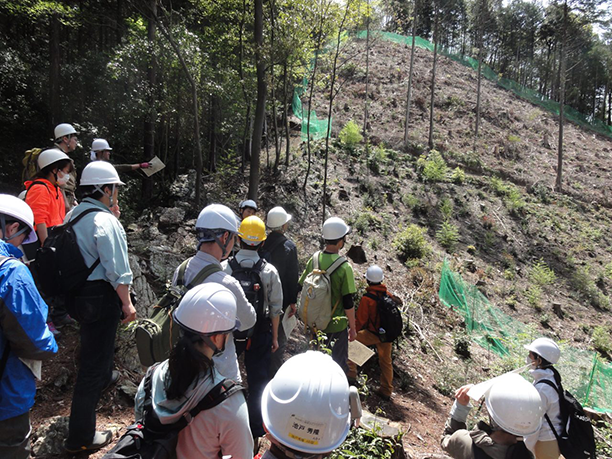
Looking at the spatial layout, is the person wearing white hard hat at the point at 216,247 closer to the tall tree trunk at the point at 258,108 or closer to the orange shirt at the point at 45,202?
the orange shirt at the point at 45,202

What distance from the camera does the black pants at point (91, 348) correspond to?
2.55 metres

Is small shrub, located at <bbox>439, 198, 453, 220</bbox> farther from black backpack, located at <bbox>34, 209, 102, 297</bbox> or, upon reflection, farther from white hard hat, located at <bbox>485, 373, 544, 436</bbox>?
black backpack, located at <bbox>34, 209, 102, 297</bbox>

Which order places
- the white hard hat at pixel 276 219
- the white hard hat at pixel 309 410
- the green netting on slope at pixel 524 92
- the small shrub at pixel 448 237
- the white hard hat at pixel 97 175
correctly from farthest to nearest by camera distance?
the green netting on slope at pixel 524 92
the small shrub at pixel 448 237
the white hard hat at pixel 276 219
the white hard hat at pixel 97 175
the white hard hat at pixel 309 410

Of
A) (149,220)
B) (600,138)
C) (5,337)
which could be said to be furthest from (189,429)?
(600,138)

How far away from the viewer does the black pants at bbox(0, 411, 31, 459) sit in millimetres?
1885

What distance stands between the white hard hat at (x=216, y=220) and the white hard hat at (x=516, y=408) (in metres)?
1.97

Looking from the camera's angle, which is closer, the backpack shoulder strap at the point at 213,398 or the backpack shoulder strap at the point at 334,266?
the backpack shoulder strap at the point at 213,398

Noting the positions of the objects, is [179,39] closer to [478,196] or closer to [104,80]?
[104,80]

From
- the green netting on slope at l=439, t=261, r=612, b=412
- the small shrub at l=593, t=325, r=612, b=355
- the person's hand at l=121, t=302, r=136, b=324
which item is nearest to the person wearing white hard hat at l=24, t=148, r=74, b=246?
the person's hand at l=121, t=302, r=136, b=324

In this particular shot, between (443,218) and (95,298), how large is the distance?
1735 cm

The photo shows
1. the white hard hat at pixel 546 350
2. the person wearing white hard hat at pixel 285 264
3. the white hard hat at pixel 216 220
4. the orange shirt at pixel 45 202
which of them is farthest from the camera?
the person wearing white hard hat at pixel 285 264

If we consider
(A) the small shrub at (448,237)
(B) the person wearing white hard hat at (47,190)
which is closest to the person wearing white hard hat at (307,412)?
(B) the person wearing white hard hat at (47,190)

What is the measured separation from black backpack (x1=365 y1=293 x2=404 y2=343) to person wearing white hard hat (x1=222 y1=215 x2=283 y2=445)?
221cm

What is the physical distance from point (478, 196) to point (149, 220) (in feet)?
58.6
